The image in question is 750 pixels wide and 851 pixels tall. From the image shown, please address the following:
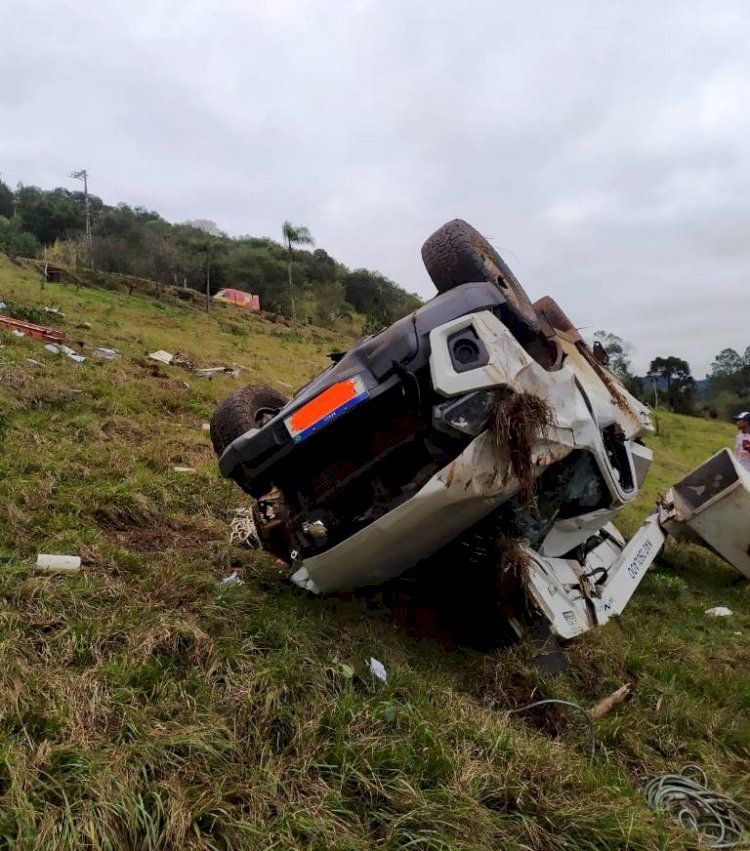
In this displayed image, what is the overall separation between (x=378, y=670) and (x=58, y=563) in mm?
1497

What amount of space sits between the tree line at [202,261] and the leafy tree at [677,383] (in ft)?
48.4

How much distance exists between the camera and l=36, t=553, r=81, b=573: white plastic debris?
2.82 m

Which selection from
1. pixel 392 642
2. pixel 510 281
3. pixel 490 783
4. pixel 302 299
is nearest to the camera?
pixel 490 783

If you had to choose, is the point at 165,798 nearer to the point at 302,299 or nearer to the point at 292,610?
the point at 292,610

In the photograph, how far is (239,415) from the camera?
3807 mm

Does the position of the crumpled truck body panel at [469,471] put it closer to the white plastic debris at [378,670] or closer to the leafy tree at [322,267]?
the white plastic debris at [378,670]

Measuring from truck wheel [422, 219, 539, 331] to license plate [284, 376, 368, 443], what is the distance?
3.00ft

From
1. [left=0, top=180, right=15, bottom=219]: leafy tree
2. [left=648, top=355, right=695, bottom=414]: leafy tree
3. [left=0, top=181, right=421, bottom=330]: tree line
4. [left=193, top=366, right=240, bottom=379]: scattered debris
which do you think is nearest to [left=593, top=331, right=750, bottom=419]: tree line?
[left=648, top=355, right=695, bottom=414]: leafy tree

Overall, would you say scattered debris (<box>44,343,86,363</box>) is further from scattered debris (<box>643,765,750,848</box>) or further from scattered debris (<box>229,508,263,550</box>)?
scattered debris (<box>643,765,750,848</box>)

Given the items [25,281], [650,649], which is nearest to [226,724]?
[650,649]

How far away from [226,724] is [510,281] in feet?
8.19

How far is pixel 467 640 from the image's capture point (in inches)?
125

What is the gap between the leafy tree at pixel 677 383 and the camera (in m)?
37.2

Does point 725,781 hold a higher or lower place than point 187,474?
lower
